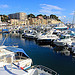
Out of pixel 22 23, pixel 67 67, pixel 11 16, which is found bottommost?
pixel 67 67

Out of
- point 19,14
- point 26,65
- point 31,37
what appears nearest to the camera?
point 26,65

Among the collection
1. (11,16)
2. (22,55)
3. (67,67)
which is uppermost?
(11,16)

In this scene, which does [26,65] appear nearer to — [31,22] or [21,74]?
[21,74]

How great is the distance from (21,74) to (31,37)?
121 ft

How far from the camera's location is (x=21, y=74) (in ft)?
23.5

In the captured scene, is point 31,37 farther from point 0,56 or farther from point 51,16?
point 51,16

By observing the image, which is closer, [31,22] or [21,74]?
[21,74]

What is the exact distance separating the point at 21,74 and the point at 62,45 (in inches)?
883

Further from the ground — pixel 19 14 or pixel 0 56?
pixel 19 14

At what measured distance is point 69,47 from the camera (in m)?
25.8

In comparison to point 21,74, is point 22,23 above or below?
above

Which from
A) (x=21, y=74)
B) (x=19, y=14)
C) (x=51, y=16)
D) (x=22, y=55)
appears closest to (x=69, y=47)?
(x=22, y=55)

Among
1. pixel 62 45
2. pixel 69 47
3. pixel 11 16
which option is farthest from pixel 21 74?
pixel 11 16

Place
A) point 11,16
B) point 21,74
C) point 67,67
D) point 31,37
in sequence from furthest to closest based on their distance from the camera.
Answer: point 11,16
point 31,37
point 67,67
point 21,74
